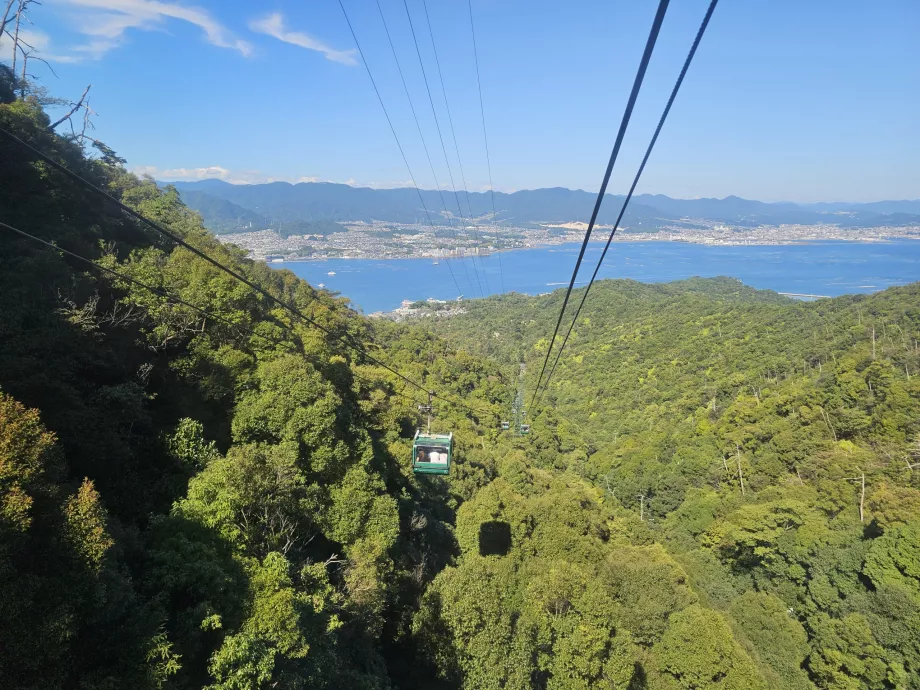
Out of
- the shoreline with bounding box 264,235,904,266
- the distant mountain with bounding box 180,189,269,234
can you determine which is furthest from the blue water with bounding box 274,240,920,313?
the distant mountain with bounding box 180,189,269,234

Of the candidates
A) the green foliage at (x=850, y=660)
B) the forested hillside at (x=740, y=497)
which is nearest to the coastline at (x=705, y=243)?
the forested hillside at (x=740, y=497)

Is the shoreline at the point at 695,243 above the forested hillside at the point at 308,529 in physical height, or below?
above

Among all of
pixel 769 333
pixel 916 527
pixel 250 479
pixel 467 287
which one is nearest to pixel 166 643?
pixel 250 479

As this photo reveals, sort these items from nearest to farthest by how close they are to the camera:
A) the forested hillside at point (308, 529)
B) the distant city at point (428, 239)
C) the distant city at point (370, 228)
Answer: the forested hillside at point (308, 529)
the distant city at point (428, 239)
the distant city at point (370, 228)

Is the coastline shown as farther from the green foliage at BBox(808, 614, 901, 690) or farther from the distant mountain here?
the green foliage at BBox(808, 614, 901, 690)

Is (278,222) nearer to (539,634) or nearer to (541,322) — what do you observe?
(541,322)

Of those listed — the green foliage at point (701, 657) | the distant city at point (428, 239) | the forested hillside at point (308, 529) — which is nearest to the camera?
the forested hillside at point (308, 529)

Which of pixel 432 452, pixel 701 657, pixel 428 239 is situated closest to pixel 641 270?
pixel 428 239

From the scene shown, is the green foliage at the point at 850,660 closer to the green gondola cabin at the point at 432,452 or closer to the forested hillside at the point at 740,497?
the forested hillside at the point at 740,497
